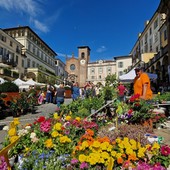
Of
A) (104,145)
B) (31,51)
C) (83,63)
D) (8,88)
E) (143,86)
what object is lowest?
(104,145)

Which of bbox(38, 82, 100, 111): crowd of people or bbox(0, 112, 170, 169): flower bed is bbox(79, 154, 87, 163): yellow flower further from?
bbox(38, 82, 100, 111): crowd of people

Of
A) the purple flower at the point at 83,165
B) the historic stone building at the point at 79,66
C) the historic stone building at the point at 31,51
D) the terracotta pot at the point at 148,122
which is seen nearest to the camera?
the purple flower at the point at 83,165

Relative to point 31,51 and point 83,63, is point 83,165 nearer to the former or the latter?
point 31,51

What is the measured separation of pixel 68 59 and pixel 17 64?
38.9 m

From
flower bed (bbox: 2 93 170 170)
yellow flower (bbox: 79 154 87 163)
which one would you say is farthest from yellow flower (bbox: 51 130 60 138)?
yellow flower (bbox: 79 154 87 163)

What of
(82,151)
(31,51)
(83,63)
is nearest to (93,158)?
(82,151)

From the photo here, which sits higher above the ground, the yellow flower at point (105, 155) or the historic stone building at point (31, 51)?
the historic stone building at point (31, 51)

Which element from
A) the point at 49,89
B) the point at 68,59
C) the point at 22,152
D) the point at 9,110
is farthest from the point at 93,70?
the point at 22,152

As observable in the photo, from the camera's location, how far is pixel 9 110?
36.2ft

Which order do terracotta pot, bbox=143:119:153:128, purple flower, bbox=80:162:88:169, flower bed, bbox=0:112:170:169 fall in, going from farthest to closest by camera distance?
terracotta pot, bbox=143:119:153:128 < flower bed, bbox=0:112:170:169 < purple flower, bbox=80:162:88:169

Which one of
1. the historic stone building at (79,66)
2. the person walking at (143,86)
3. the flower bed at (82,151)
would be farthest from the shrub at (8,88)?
the historic stone building at (79,66)

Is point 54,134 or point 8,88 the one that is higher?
point 8,88

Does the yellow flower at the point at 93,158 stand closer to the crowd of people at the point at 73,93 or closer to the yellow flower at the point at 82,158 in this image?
the yellow flower at the point at 82,158

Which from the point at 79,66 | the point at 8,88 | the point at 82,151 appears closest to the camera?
the point at 82,151
